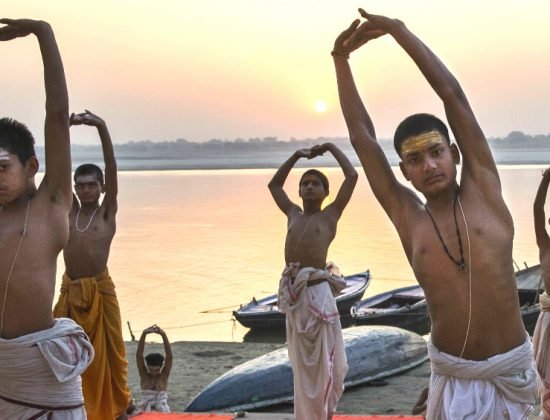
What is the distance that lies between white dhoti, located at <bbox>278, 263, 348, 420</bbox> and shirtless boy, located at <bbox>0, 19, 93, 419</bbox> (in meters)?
3.40

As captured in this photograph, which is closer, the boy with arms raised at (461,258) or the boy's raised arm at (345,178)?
the boy with arms raised at (461,258)

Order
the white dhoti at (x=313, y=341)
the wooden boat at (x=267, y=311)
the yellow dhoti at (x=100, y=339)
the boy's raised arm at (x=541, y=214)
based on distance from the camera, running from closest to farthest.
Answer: the boy's raised arm at (x=541, y=214), the yellow dhoti at (x=100, y=339), the white dhoti at (x=313, y=341), the wooden boat at (x=267, y=311)

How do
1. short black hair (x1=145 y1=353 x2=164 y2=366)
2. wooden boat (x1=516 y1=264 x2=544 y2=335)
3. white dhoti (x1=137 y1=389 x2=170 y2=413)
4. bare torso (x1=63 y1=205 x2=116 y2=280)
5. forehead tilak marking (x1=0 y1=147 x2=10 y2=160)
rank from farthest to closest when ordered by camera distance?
wooden boat (x1=516 y1=264 x2=544 y2=335) → short black hair (x1=145 y1=353 x2=164 y2=366) → white dhoti (x1=137 y1=389 x2=170 y2=413) → bare torso (x1=63 y1=205 x2=116 y2=280) → forehead tilak marking (x1=0 y1=147 x2=10 y2=160)

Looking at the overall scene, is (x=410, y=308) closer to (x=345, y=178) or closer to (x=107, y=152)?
(x=345, y=178)

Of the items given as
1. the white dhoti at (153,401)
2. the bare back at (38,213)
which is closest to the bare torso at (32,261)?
the bare back at (38,213)

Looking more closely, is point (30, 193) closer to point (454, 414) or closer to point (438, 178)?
point (438, 178)

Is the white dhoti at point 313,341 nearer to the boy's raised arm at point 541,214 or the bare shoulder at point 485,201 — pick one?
the boy's raised arm at point 541,214

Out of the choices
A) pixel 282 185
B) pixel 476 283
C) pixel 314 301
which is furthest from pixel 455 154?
pixel 282 185

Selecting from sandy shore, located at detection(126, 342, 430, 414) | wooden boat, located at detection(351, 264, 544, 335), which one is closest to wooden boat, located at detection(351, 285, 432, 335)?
wooden boat, located at detection(351, 264, 544, 335)

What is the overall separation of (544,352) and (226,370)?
6849mm

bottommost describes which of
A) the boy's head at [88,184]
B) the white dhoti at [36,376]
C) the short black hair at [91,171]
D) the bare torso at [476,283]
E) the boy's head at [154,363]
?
the boy's head at [154,363]

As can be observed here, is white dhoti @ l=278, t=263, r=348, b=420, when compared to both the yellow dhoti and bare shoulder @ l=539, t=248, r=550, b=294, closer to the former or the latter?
the yellow dhoti

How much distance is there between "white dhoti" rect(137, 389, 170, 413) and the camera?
7.24 meters

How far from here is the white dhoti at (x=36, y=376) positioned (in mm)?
3402
